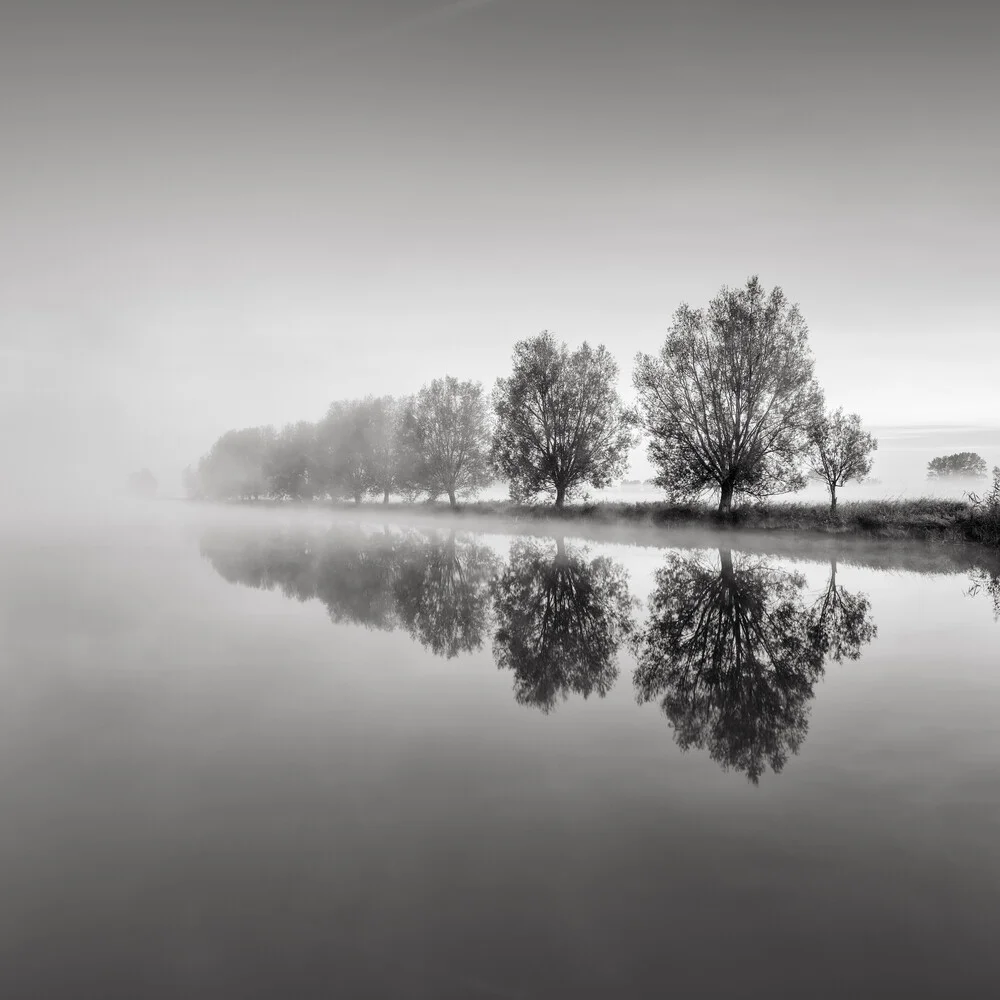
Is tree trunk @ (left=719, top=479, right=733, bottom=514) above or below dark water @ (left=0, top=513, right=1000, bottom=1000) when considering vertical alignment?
above

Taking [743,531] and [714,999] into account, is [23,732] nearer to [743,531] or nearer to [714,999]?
[714,999]

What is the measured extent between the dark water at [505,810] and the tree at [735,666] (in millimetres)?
55

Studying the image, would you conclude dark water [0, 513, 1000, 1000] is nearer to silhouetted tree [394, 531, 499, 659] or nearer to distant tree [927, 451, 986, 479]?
silhouetted tree [394, 531, 499, 659]

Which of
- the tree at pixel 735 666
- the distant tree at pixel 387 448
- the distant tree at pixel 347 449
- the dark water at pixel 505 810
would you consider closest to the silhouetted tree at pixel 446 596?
the dark water at pixel 505 810

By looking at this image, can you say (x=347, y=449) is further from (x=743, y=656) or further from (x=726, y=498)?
(x=743, y=656)

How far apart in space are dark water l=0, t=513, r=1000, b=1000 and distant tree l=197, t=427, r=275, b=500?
336 feet

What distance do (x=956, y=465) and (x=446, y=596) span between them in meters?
52.4

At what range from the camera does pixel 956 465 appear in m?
49.7

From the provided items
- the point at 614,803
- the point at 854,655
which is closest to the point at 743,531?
the point at 854,655

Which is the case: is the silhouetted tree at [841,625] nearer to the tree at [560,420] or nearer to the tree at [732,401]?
the tree at [732,401]

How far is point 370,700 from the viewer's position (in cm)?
749

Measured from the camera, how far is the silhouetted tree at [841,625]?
9.40 meters

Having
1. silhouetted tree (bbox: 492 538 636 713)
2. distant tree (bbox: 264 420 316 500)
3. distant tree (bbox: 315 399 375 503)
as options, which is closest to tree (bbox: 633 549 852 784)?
silhouetted tree (bbox: 492 538 636 713)

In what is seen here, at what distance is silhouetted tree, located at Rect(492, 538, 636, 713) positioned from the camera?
8070mm
